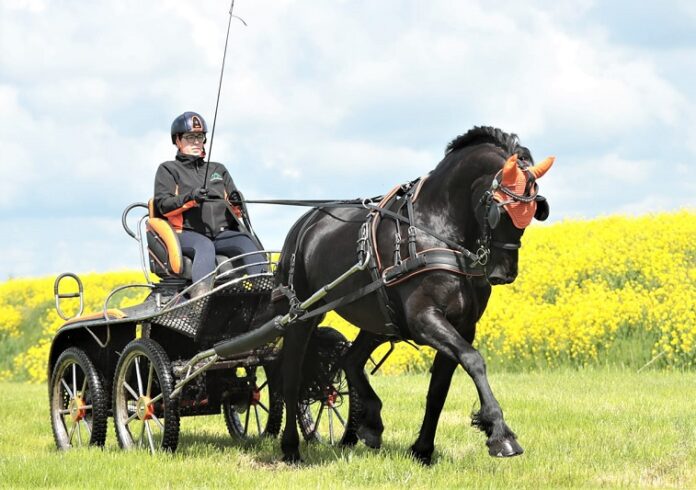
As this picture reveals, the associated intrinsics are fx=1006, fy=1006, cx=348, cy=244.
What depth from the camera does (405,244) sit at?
682 centimetres

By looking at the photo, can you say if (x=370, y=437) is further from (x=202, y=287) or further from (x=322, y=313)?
(x=202, y=287)

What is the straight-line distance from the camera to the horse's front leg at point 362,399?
25.9 ft

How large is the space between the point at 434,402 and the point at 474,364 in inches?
46.5

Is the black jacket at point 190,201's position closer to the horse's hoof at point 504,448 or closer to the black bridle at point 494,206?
the black bridle at point 494,206

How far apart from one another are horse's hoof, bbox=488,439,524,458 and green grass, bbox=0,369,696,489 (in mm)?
448

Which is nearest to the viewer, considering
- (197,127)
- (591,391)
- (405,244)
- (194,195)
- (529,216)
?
(529,216)

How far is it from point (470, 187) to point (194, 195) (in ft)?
8.62

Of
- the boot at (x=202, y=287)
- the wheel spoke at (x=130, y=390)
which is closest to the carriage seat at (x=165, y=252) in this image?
the boot at (x=202, y=287)

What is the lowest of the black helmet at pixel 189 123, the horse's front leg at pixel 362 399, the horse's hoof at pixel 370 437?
the horse's hoof at pixel 370 437

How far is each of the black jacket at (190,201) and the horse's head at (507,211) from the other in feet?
9.31

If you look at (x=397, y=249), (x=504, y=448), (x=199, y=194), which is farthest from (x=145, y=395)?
(x=504, y=448)

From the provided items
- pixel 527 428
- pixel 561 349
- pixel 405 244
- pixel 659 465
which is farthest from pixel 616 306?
pixel 405 244

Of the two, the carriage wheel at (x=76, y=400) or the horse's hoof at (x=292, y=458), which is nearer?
the horse's hoof at (x=292, y=458)

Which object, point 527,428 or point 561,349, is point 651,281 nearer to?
point 561,349
